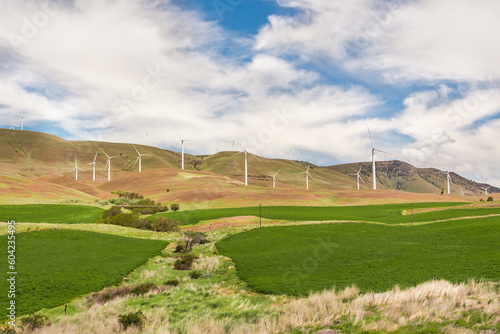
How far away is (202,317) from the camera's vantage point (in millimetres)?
16859

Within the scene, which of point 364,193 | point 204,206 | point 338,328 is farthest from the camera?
point 364,193

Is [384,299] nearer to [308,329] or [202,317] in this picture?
[308,329]

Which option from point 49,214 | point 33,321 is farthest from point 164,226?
point 33,321

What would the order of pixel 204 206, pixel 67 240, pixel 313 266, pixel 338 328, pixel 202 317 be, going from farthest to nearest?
pixel 204 206
pixel 67 240
pixel 313 266
pixel 202 317
pixel 338 328

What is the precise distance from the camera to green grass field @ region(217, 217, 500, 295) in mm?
22359

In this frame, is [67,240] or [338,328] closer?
[338,328]

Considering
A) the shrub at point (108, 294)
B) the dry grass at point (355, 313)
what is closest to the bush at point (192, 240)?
the shrub at point (108, 294)

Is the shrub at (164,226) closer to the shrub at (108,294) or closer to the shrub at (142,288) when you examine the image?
the shrub at (142,288)

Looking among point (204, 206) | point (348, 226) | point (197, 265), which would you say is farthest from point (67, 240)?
point (204, 206)

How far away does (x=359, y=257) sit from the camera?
3061cm

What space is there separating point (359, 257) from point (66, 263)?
28132mm

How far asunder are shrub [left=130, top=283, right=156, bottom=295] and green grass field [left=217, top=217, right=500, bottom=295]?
7.65 metres

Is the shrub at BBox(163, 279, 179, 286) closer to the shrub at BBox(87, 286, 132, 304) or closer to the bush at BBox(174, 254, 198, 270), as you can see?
the shrub at BBox(87, 286, 132, 304)

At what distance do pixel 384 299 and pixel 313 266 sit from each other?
11.8m
